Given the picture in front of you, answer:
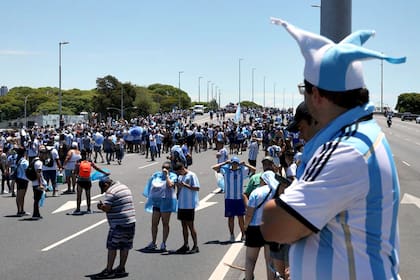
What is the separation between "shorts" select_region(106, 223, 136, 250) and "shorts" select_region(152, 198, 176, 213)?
1.68 metres

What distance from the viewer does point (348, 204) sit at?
1.99 metres

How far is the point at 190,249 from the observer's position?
36.8 ft

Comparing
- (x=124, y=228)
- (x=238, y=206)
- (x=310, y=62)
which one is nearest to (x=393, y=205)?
(x=310, y=62)

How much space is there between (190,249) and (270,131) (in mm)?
27838

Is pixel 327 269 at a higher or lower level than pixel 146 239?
higher

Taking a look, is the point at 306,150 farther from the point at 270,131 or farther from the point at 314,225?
the point at 270,131

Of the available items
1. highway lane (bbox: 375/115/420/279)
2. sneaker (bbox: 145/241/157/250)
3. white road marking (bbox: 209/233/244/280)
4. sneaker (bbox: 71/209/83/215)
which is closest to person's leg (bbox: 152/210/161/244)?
sneaker (bbox: 145/241/157/250)

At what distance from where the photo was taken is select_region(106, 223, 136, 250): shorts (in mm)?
9612

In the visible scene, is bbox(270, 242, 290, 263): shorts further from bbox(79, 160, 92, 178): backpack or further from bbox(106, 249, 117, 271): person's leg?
bbox(79, 160, 92, 178): backpack

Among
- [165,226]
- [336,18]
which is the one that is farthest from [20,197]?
[336,18]

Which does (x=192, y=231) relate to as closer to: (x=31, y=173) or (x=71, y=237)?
(x=71, y=237)

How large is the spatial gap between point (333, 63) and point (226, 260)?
333 inches

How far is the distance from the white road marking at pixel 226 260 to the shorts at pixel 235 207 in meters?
0.51

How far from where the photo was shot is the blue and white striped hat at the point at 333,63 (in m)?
2.07
